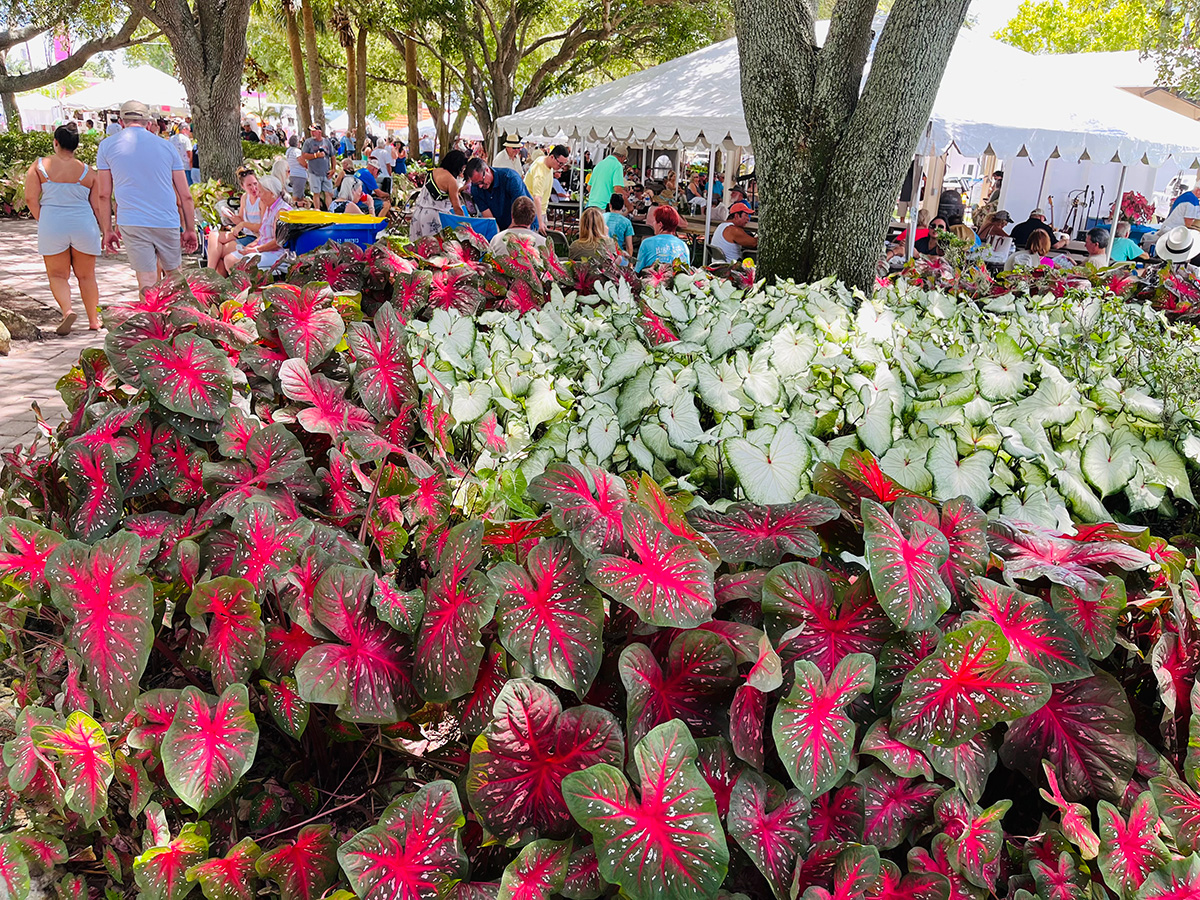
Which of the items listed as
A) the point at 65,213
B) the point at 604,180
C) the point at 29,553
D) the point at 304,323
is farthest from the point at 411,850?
the point at 604,180

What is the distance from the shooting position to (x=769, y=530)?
1570 millimetres

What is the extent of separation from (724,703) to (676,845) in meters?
0.28

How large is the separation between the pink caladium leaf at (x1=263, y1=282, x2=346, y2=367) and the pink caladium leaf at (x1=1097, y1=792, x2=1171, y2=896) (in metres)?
2.12

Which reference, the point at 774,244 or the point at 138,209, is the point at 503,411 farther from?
the point at 138,209

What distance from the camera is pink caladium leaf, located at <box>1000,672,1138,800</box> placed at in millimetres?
1359

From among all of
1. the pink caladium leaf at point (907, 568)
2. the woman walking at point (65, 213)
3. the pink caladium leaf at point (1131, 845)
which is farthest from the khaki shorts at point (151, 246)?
the pink caladium leaf at point (1131, 845)

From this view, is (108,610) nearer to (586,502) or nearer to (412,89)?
(586,502)

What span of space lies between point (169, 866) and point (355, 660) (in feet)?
1.41

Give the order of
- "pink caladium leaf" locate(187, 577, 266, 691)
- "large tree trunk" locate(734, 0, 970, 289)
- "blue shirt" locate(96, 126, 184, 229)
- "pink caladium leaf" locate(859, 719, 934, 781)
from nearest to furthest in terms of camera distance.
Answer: "pink caladium leaf" locate(859, 719, 934, 781), "pink caladium leaf" locate(187, 577, 266, 691), "large tree trunk" locate(734, 0, 970, 289), "blue shirt" locate(96, 126, 184, 229)

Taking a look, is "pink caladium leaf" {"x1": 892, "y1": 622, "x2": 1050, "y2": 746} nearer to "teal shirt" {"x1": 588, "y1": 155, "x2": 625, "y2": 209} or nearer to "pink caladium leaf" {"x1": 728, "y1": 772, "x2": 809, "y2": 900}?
"pink caladium leaf" {"x1": 728, "y1": 772, "x2": 809, "y2": 900}

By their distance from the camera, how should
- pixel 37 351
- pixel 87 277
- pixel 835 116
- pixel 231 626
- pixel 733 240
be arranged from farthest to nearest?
pixel 733 240
pixel 87 277
pixel 37 351
pixel 835 116
pixel 231 626

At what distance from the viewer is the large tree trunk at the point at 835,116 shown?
12.4 feet

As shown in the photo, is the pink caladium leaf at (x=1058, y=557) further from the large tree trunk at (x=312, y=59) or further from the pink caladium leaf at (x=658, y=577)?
the large tree trunk at (x=312, y=59)

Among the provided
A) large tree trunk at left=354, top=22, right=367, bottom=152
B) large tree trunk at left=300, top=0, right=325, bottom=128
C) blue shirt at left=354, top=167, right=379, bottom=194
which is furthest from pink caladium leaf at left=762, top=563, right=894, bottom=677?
large tree trunk at left=354, top=22, right=367, bottom=152
